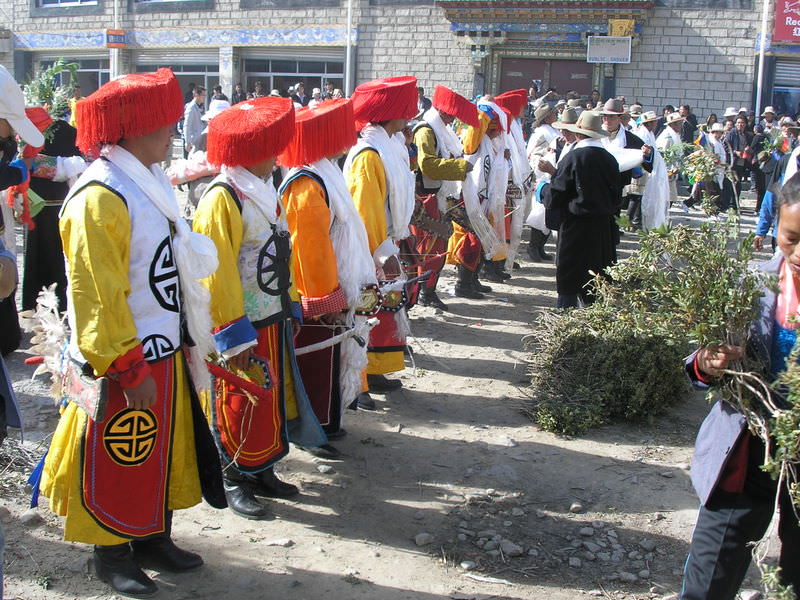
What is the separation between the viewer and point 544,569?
134 inches

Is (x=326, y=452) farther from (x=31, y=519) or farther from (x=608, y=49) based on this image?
(x=608, y=49)

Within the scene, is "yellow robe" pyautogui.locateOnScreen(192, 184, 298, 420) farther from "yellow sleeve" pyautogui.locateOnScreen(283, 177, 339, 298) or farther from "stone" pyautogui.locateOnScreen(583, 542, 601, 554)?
"stone" pyautogui.locateOnScreen(583, 542, 601, 554)

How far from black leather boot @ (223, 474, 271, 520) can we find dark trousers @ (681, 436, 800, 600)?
6.39ft

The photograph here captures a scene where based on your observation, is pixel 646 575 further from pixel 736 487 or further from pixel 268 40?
pixel 268 40

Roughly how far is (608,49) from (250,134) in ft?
69.3

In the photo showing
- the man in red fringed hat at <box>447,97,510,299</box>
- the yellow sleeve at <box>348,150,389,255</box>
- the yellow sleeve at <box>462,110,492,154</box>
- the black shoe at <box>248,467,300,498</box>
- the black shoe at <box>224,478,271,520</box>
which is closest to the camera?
the black shoe at <box>224,478,271,520</box>

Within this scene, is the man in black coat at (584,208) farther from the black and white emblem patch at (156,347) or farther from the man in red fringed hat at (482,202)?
the black and white emblem patch at (156,347)

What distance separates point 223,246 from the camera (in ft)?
11.0

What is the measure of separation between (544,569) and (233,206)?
195cm

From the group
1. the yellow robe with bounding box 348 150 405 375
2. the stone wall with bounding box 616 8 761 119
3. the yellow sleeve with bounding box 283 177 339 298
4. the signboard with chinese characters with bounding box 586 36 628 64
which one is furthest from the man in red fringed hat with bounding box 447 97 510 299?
the stone wall with bounding box 616 8 761 119

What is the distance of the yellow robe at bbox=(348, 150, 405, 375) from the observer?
4.69m

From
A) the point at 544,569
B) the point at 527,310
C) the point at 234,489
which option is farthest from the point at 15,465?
the point at 527,310

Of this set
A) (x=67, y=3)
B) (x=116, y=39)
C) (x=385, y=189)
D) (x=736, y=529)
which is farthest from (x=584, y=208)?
(x=67, y=3)

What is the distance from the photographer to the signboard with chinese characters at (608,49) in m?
22.5
